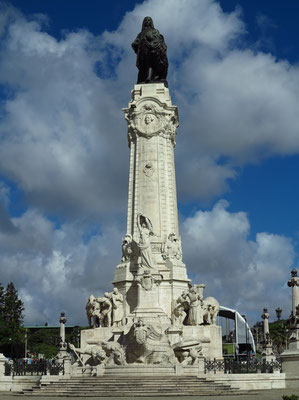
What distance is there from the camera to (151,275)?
119 feet

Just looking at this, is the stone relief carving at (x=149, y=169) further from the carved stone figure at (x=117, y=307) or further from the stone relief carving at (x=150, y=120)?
the carved stone figure at (x=117, y=307)

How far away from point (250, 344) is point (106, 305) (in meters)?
22.3

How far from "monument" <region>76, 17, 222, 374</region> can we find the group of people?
0.20 feet

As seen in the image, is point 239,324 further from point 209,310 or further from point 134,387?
point 134,387

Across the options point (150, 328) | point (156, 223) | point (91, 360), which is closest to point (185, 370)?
point (150, 328)

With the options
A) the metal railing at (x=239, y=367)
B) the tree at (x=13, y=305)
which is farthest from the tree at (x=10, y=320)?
the metal railing at (x=239, y=367)

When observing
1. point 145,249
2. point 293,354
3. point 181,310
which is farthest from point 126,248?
point 293,354

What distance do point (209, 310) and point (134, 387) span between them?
10.7m

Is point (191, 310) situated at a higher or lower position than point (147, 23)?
lower

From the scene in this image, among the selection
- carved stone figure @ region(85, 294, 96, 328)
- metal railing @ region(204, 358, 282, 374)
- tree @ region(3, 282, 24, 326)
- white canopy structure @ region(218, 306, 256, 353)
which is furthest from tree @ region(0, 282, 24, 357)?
metal railing @ region(204, 358, 282, 374)

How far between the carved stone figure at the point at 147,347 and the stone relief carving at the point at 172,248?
7314 mm

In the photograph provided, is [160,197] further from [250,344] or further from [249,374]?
[250,344]

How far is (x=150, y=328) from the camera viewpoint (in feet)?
105

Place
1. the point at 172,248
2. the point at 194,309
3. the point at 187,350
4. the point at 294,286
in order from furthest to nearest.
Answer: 1. the point at 172,248
2. the point at 194,309
3. the point at 294,286
4. the point at 187,350
